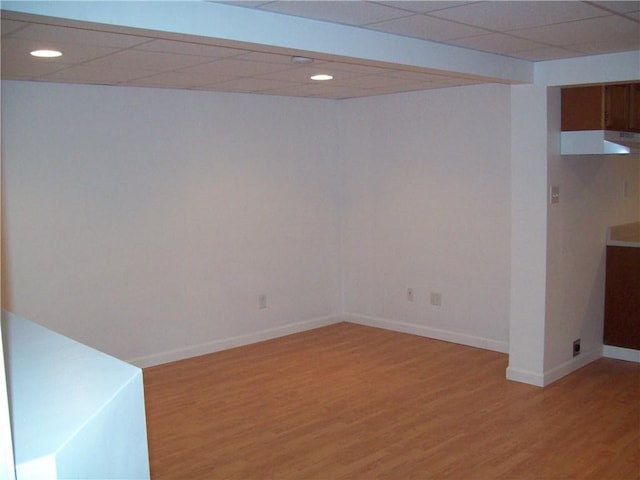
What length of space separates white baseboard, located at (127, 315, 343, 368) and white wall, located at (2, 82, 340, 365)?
2 cm

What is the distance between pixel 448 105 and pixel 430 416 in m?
2.68

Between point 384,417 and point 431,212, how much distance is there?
87.6 inches

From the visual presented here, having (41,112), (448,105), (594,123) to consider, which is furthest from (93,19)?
(448,105)

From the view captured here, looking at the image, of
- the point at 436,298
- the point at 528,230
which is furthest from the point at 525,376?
the point at 436,298

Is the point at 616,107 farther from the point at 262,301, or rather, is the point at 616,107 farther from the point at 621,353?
the point at 262,301

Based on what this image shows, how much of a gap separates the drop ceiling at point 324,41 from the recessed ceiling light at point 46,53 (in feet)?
0.16

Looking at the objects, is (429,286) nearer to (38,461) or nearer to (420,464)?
(420,464)

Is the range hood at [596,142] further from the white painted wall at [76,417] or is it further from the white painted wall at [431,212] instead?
the white painted wall at [76,417]

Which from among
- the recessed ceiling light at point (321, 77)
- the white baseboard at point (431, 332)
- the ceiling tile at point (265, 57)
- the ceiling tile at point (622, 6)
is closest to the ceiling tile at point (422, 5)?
the ceiling tile at point (622, 6)

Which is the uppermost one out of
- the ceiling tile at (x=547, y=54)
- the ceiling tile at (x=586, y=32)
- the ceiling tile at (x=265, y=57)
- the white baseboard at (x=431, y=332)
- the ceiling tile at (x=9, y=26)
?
the ceiling tile at (x=547, y=54)

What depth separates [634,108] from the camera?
15.3 ft

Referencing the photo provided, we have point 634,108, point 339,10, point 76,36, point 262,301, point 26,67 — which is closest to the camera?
point 339,10

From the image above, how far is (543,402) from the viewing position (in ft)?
13.7

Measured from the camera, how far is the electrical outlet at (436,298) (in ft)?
18.7
